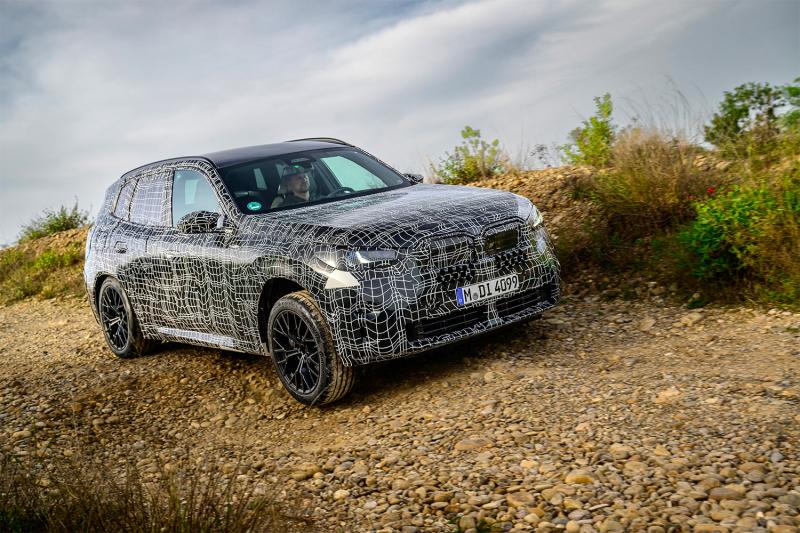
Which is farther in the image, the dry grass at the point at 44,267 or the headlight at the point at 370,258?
the dry grass at the point at 44,267

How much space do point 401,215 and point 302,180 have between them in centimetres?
139

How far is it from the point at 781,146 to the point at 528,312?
429cm

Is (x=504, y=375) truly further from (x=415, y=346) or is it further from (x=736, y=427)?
(x=736, y=427)

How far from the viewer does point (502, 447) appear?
15.5 feet

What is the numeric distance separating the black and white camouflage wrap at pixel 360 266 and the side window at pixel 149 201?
0.08 feet

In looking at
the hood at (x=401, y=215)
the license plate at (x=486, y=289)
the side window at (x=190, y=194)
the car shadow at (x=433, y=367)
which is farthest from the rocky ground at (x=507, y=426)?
the side window at (x=190, y=194)

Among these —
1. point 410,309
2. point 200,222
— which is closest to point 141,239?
point 200,222

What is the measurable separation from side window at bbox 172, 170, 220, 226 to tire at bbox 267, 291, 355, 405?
1.26 meters

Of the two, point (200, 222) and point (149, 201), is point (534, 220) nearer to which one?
point (200, 222)

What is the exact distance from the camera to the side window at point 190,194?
22.2 feet

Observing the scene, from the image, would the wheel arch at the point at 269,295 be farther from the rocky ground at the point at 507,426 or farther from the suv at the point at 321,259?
the rocky ground at the point at 507,426

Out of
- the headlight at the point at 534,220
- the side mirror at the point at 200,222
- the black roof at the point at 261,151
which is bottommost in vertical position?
the headlight at the point at 534,220

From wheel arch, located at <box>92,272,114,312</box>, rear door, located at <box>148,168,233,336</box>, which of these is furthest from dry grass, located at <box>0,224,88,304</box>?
rear door, located at <box>148,168,233,336</box>

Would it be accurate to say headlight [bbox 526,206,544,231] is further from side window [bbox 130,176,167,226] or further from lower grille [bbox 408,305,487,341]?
side window [bbox 130,176,167,226]
